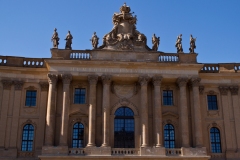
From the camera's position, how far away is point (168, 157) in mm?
29906

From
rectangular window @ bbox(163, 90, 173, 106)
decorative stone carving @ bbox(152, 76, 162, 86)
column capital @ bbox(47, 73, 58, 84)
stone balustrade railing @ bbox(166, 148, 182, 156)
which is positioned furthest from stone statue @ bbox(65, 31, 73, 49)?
stone balustrade railing @ bbox(166, 148, 182, 156)

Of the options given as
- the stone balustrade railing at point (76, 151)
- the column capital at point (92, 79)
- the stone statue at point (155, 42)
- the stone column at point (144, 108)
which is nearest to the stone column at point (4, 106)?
the stone balustrade railing at point (76, 151)

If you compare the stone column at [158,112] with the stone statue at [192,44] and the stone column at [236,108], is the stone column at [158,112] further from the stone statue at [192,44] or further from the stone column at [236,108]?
the stone column at [236,108]

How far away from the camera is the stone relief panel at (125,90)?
3344cm

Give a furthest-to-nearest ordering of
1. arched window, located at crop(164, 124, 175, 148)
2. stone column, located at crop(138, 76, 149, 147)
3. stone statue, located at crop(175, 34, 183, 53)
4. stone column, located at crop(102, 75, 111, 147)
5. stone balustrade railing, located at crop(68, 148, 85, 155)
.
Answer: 1. stone statue, located at crop(175, 34, 183, 53)
2. arched window, located at crop(164, 124, 175, 148)
3. stone column, located at crop(138, 76, 149, 147)
4. stone column, located at crop(102, 75, 111, 147)
5. stone balustrade railing, located at crop(68, 148, 85, 155)

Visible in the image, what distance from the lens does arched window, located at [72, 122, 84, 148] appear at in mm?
31642

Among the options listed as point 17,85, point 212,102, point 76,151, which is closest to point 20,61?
point 17,85

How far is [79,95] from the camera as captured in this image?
33250 mm

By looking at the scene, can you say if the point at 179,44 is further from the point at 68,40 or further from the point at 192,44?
the point at 68,40

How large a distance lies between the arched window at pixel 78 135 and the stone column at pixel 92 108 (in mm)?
1430

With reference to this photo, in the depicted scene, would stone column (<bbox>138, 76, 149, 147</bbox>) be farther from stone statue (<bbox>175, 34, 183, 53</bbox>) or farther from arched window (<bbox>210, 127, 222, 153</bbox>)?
arched window (<bbox>210, 127, 222, 153</bbox>)

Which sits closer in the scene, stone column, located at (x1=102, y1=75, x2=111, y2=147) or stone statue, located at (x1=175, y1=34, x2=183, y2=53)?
stone column, located at (x1=102, y1=75, x2=111, y2=147)

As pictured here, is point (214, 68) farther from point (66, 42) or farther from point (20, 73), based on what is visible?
point (20, 73)

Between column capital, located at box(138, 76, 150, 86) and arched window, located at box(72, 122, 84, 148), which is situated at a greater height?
column capital, located at box(138, 76, 150, 86)
